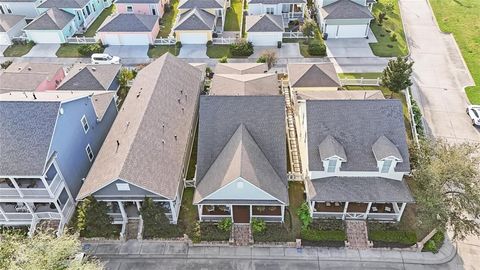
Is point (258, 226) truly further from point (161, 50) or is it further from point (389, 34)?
point (389, 34)

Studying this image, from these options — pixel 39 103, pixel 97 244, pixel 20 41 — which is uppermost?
pixel 39 103

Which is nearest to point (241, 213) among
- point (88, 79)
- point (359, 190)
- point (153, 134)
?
point (359, 190)

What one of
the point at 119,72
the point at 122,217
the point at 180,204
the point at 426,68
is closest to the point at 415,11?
the point at 426,68

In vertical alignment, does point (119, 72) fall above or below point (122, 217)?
above

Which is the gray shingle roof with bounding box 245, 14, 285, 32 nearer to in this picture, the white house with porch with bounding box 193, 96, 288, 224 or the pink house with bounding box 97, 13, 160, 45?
the pink house with bounding box 97, 13, 160, 45

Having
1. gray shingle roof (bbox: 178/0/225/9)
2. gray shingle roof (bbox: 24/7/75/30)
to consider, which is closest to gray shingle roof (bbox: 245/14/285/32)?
gray shingle roof (bbox: 178/0/225/9)

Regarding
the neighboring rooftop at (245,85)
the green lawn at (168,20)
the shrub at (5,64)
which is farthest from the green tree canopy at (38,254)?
the green lawn at (168,20)

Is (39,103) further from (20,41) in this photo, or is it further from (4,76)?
(20,41)

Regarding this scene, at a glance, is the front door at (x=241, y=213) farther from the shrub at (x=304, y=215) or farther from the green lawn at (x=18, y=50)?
the green lawn at (x=18, y=50)
